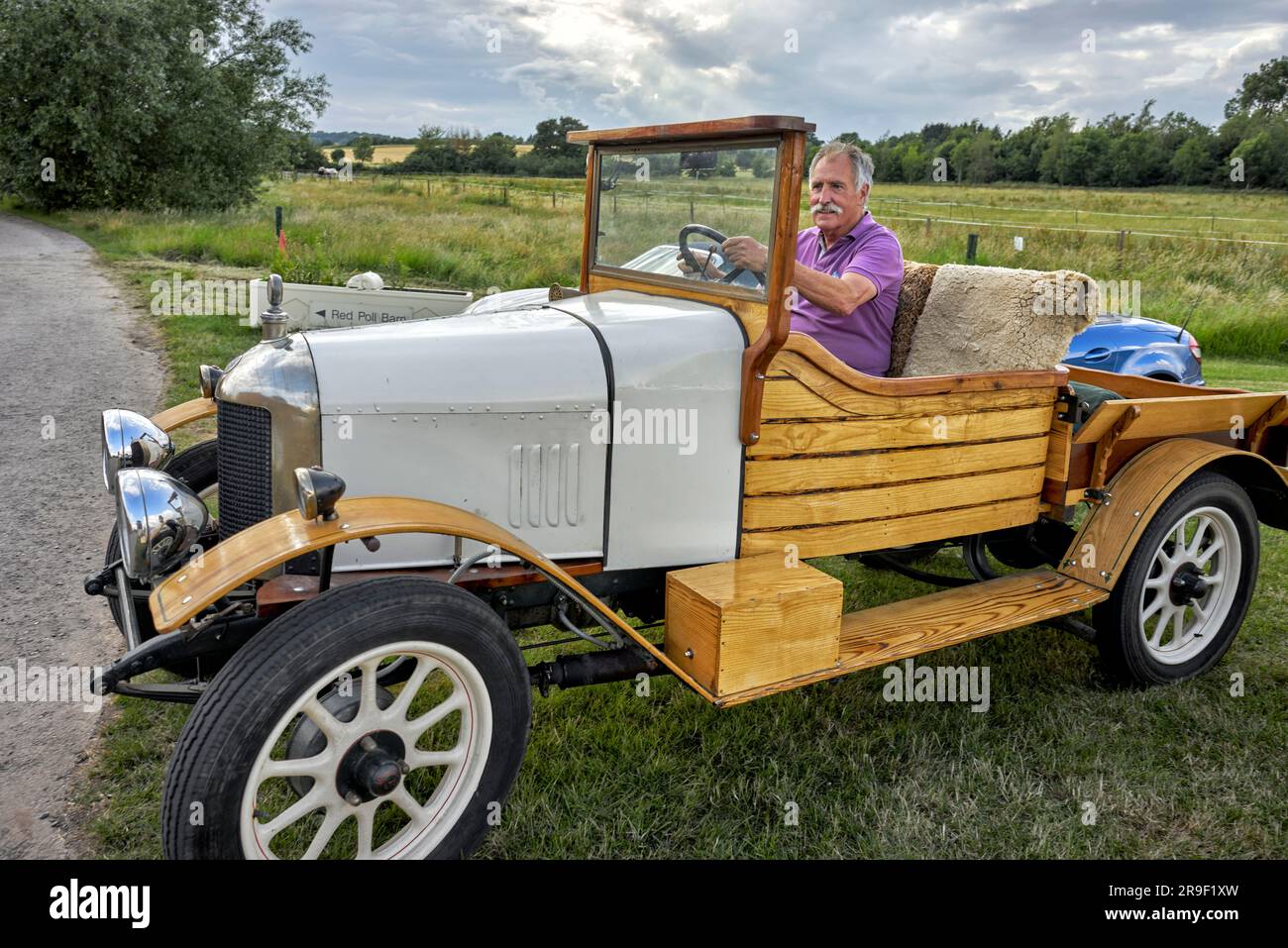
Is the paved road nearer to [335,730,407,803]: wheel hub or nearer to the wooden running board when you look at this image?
[335,730,407,803]: wheel hub

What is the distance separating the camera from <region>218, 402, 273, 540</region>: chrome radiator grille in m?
2.65

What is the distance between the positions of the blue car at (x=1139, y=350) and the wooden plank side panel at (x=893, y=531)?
348 cm

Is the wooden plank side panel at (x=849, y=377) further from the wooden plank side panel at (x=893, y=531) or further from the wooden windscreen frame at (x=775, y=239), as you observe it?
the wooden plank side panel at (x=893, y=531)

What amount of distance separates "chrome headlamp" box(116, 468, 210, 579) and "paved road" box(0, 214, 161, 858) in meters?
0.82

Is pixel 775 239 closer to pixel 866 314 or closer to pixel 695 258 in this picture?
pixel 695 258

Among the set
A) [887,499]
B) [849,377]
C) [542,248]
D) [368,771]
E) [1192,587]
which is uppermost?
[542,248]

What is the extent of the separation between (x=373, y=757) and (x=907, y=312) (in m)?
2.87

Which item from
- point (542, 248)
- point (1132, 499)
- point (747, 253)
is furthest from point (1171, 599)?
point (542, 248)

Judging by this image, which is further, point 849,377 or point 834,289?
point 834,289

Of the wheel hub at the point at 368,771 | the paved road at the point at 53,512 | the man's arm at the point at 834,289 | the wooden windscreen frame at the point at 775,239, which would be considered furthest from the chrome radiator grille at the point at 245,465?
the man's arm at the point at 834,289

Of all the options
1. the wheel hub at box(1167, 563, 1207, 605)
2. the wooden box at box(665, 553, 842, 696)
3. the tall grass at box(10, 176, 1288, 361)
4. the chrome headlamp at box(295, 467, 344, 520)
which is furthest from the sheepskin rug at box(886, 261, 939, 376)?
the tall grass at box(10, 176, 1288, 361)

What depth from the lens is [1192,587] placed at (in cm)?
386

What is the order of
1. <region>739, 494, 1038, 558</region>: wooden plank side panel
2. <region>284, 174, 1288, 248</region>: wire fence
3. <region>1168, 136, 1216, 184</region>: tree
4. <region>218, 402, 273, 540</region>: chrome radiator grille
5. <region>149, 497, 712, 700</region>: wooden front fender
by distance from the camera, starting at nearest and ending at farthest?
<region>149, 497, 712, 700</region>: wooden front fender → <region>218, 402, 273, 540</region>: chrome radiator grille → <region>739, 494, 1038, 558</region>: wooden plank side panel → <region>284, 174, 1288, 248</region>: wire fence → <region>1168, 136, 1216, 184</region>: tree

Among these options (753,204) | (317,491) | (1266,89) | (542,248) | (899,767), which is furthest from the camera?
(1266,89)
